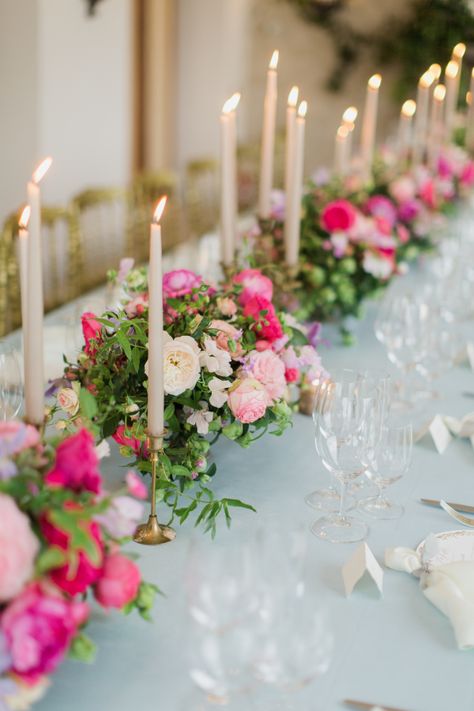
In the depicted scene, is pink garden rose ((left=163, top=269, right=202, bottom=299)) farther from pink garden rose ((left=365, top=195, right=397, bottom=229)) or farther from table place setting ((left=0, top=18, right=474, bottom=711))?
pink garden rose ((left=365, top=195, right=397, bottom=229))

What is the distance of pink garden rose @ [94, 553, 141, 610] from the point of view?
102 centimetres

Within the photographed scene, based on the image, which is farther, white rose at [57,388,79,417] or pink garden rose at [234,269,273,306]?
pink garden rose at [234,269,273,306]

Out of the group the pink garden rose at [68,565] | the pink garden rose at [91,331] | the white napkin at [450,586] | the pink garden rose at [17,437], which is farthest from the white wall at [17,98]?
the pink garden rose at [68,565]

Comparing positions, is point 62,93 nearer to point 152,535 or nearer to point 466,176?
point 466,176

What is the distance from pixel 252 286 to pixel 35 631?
1.06 m

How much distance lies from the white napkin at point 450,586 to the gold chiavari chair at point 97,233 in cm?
263

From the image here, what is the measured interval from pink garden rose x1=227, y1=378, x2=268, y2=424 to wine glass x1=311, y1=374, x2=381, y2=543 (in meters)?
0.10

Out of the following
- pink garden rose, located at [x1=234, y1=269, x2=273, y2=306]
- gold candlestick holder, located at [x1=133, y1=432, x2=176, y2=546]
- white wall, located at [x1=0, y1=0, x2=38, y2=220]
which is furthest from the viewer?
white wall, located at [x1=0, y1=0, x2=38, y2=220]

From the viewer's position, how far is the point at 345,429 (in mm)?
1515

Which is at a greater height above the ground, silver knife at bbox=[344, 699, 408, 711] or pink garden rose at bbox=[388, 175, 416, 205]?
pink garden rose at bbox=[388, 175, 416, 205]

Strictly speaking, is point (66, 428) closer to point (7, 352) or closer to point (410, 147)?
point (7, 352)

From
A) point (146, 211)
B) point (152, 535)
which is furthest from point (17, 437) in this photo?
point (146, 211)

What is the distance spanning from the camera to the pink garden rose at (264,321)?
1.73 metres

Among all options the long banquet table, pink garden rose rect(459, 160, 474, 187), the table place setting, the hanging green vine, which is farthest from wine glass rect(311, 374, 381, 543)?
the hanging green vine
